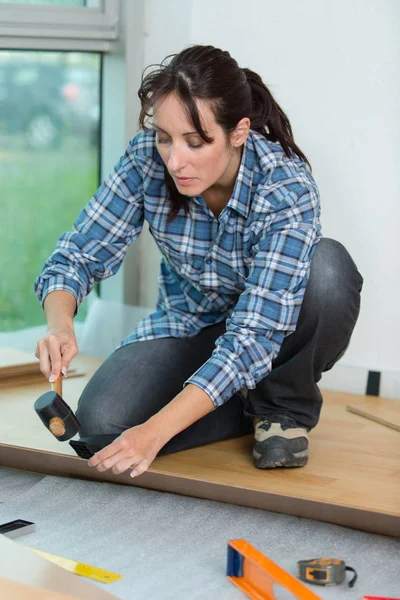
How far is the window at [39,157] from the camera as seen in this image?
3.16 metres

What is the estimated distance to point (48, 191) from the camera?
330 cm

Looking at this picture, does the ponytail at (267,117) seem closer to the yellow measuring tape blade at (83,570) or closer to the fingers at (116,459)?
the fingers at (116,459)

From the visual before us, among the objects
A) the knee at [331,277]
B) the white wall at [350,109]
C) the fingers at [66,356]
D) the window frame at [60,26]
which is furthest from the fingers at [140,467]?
the window frame at [60,26]

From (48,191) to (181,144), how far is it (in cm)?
154

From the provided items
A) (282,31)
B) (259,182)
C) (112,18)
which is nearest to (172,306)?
(259,182)

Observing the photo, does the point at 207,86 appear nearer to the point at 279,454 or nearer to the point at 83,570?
the point at 279,454

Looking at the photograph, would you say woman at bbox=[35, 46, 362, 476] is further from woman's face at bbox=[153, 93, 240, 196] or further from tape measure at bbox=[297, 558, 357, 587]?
tape measure at bbox=[297, 558, 357, 587]

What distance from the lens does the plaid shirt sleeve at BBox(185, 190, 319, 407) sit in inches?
69.6

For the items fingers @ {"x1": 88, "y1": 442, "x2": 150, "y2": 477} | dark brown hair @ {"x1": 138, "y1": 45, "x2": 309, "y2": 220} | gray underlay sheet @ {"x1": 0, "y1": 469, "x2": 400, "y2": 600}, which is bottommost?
gray underlay sheet @ {"x1": 0, "y1": 469, "x2": 400, "y2": 600}

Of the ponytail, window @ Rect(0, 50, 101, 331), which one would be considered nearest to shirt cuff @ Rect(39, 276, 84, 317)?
the ponytail

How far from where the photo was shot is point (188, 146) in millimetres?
1861

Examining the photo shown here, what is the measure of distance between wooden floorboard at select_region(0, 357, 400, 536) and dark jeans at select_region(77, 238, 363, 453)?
0.08 m

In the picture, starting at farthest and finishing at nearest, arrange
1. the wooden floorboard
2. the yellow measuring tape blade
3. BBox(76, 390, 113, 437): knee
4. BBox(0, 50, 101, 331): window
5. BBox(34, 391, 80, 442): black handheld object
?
BBox(0, 50, 101, 331): window, BBox(76, 390, 113, 437): knee, the wooden floorboard, BBox(34, 391, 80, 442): black handheld object, the yellow measuring tape blade

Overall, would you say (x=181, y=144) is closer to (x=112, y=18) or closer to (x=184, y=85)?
(x=184, y=85)
